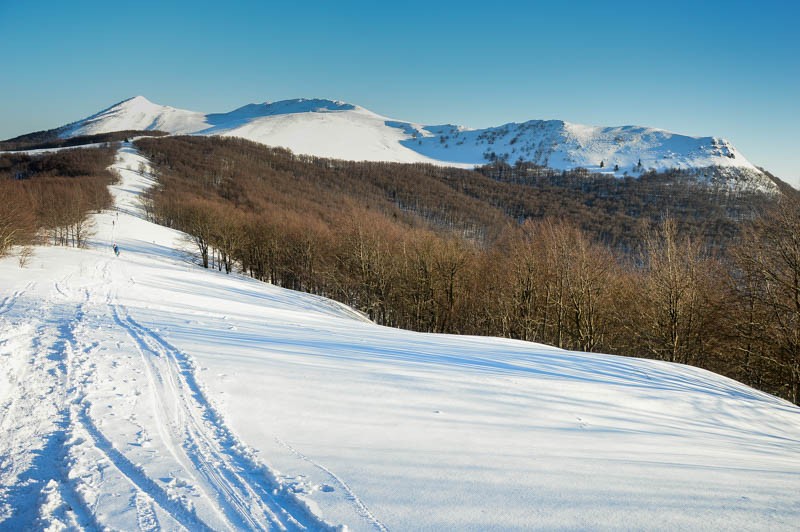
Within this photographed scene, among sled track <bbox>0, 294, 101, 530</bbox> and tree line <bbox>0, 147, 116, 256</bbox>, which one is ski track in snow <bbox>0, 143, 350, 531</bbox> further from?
tree line <bbox>0, 147, 116, 256</bbox>

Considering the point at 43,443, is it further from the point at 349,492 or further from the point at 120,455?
the point at 349,492

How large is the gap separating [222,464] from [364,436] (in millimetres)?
1820

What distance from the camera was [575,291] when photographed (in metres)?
22.1

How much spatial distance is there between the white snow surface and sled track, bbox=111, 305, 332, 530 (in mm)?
24

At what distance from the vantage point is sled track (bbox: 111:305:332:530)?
3748 millimetres

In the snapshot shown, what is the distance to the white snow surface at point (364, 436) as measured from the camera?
3812 millimetres

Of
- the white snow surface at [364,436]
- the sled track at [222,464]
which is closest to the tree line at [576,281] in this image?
the white snow surface at [364,436]

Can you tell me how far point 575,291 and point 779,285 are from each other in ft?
27.9

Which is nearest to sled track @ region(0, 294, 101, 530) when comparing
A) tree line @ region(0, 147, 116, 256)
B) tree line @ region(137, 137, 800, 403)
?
tree line @ region(137, 137, 800, 403)

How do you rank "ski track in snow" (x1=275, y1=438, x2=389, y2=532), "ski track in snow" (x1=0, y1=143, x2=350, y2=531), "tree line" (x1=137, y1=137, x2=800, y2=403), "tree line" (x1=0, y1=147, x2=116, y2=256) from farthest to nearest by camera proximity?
"tree line" (x1=0, y1=147, x2=116, y2=256), "tree line" (x1=137, y1=137, x2=800, y2=403), "ski track in snow" (x1=0, y1=143, x2=350, y2=531), "ski track in snow" (x1=275, y1=438, x2=389, y2=532)

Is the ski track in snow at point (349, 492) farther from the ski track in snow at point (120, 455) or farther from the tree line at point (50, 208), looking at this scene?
the tree line at point (50, 208)

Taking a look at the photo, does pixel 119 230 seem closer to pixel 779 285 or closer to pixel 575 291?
pixel 575 291

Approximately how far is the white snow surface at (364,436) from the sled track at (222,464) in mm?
24

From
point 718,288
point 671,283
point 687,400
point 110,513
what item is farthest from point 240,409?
point 718,288
